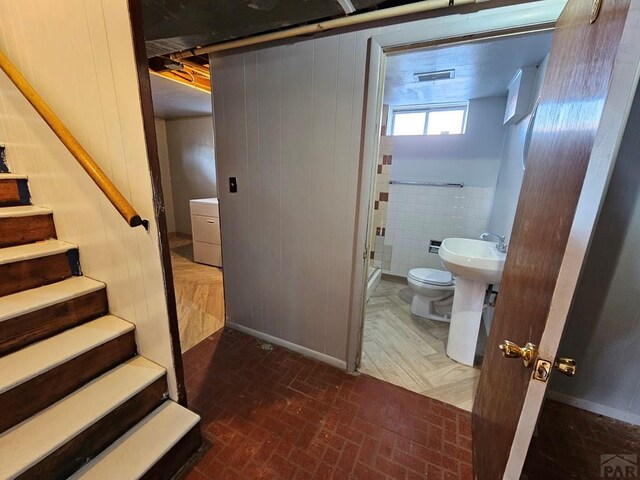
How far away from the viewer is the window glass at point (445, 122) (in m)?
2.91

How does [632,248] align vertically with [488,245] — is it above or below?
above

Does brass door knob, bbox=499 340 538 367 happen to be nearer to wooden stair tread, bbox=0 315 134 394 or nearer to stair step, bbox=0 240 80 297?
wooden stair tread, bbox=0 315 134 394

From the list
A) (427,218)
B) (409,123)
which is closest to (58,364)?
(427,218)

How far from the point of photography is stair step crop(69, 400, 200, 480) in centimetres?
102

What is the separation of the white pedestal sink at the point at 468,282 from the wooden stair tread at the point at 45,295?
2.04 metres

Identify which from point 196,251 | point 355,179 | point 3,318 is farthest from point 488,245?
point 196,251

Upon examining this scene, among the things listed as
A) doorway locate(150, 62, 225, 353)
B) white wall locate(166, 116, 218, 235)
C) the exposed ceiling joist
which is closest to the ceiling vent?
the exposed ceiling joist

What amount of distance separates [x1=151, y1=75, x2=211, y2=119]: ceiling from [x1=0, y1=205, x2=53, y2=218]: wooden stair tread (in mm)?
1369

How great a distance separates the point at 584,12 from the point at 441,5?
0.68 metres

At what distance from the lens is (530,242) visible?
0.91 meters

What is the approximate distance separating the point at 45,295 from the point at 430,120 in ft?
11.7

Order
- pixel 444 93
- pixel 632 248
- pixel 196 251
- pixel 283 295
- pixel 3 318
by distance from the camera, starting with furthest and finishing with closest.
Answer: pixel 196 251 → pixel 444 93 → pixel 283 295 → pixel 632 248 → pixel 3 318

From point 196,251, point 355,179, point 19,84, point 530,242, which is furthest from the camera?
point 196,251

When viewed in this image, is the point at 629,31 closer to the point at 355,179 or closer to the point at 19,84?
the point at 355,179
